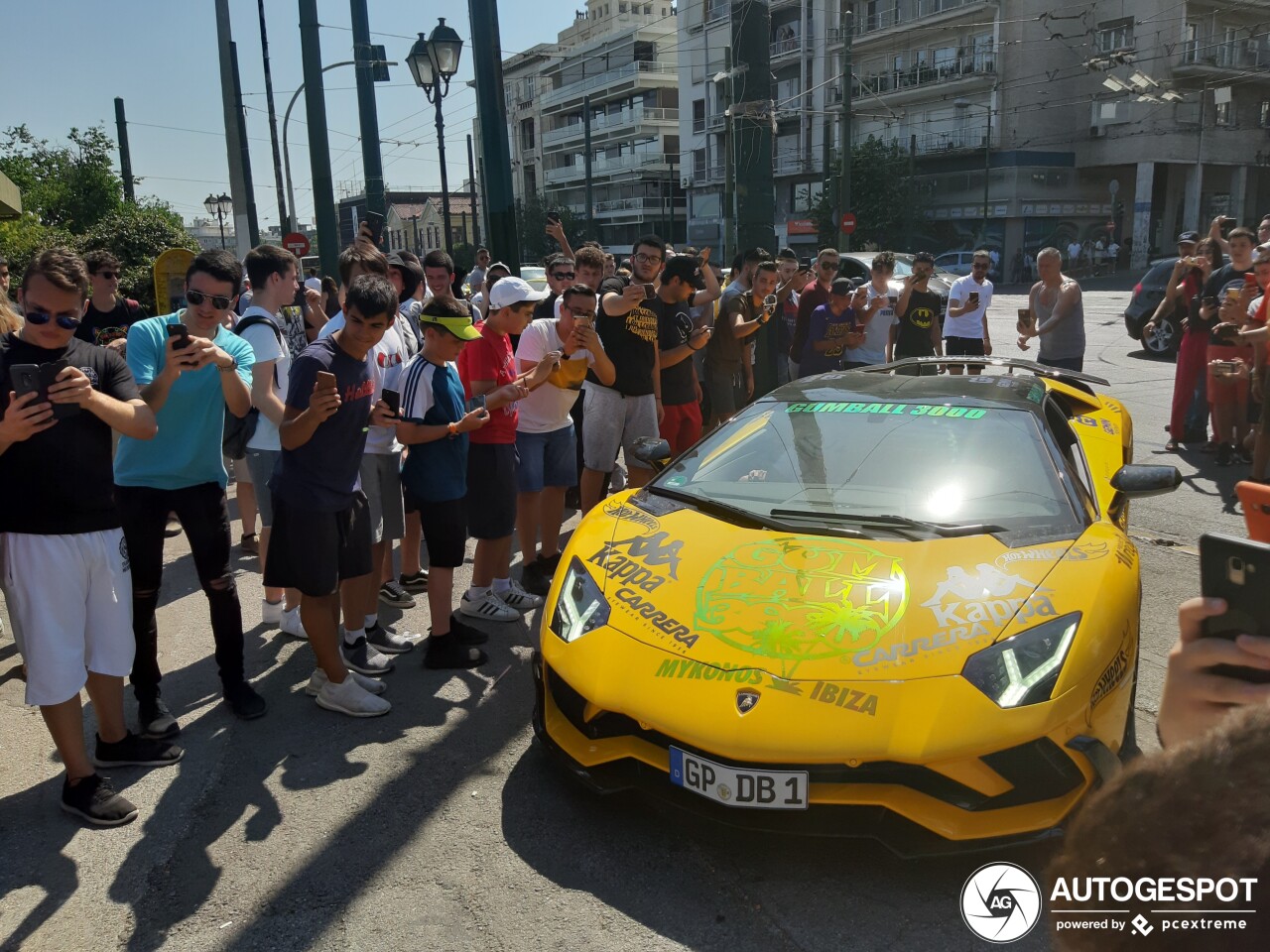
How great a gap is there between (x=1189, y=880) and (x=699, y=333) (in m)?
5.96

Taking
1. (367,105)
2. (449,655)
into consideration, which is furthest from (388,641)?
(367,105)

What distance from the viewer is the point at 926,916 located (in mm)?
2580

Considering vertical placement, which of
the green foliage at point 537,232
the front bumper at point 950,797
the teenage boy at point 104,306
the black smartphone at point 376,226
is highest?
the green foliage at point 537,232

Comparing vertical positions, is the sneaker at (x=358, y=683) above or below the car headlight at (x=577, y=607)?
below

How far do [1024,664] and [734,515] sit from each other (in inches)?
48.6

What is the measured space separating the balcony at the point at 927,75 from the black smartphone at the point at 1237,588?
4753 centimetres

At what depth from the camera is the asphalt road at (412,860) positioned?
8.51 ft

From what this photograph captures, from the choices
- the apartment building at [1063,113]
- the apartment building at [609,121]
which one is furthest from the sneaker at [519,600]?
the apartment building at [609,121]

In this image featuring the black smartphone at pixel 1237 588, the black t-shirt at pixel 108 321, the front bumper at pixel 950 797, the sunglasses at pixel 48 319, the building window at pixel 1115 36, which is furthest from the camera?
the building window at pixel 1115 36

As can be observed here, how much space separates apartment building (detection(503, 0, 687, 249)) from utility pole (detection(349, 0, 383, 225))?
49047 mm

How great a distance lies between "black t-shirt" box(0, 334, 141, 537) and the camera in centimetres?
316

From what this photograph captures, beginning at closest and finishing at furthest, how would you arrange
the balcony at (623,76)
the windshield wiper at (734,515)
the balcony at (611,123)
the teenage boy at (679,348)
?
1. the windshield wiper at (734,515)
2. the teenage boy at (679,348)
3. the balcony at (623,76)
4. the balcony at (611,123)

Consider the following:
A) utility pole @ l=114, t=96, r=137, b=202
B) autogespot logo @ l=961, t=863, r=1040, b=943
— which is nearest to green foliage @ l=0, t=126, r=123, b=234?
utility pole @ l=114, t=96, r=137, b=202

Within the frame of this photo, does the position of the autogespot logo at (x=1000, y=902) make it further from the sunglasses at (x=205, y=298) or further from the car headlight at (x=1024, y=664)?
the sunglasses at (x=205, y=298)
